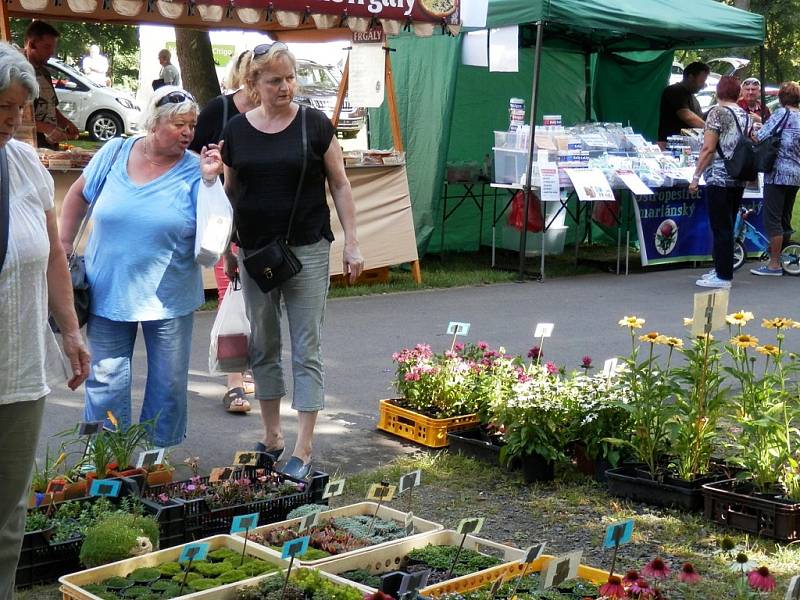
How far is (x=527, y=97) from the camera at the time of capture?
13555 millimetres

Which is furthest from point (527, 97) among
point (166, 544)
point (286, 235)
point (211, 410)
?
point (166, 544)

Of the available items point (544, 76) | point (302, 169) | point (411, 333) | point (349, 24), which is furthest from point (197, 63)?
point (302, 169)

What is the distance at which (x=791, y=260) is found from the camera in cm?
1259

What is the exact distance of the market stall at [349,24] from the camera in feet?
28.8

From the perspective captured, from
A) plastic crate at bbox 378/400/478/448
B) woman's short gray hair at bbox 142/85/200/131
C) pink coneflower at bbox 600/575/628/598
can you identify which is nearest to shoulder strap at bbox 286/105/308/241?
woman's short gray hair at bbox 142/85/200/131

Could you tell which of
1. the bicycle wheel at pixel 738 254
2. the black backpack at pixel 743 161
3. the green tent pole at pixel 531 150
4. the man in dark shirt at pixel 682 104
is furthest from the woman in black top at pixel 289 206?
the man in dark shirt at pixel 682 104

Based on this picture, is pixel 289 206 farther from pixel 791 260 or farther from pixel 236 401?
pixel 791 260

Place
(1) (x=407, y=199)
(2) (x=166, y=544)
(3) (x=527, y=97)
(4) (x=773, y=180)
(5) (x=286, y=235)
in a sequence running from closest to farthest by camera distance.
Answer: (2) (x=166, y=544) → (5) (x=286, y=235) → (1) (x=407, y=199) → (4) (x=773, y=180) → (3) (x=527, y=97)

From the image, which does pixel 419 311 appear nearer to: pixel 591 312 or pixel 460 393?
pixel 591 312

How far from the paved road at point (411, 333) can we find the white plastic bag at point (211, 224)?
134 cm

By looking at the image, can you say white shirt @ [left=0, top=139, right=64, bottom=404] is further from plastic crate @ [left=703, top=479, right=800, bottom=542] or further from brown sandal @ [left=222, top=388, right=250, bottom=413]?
brown sandal @ [left=222, top=388, right=250, bottom=413]

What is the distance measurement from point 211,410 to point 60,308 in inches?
135

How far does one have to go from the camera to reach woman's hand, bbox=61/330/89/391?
3428 millimetres

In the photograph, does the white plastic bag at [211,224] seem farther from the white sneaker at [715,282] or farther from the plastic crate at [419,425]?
the white sneaker at [715,282]
